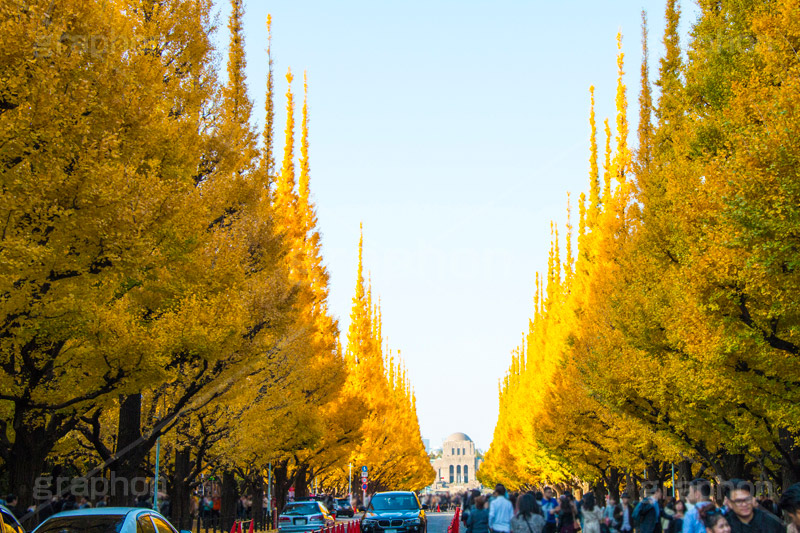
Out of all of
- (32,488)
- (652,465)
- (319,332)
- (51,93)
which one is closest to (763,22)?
(51,93)

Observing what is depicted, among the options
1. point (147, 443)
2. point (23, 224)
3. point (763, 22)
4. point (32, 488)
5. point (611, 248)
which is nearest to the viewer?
point (23, 224)

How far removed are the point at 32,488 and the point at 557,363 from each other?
29.1 metres

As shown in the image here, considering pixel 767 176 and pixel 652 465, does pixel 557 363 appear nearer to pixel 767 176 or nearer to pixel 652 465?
pixel 652 465

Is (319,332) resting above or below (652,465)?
above

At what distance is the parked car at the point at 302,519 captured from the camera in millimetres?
25828

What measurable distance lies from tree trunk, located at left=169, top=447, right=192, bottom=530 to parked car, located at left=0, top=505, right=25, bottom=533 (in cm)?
1181

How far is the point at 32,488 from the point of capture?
1630 centimetres

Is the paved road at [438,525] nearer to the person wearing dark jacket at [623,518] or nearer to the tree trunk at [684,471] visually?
the tree trunk at [684,471]

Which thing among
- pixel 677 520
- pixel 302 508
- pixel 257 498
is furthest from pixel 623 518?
pixel 257 498

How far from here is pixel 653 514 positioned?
15102mm

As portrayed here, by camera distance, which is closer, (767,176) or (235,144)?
(767,176)

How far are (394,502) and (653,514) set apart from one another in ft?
40.2

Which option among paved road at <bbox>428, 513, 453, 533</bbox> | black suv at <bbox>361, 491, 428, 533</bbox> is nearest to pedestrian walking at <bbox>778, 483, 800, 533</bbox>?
black suv at <bbox>361, 491, 428, 533</bbox>

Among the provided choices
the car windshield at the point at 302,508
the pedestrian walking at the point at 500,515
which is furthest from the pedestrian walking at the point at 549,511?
the car windshield at the point at 302,508
